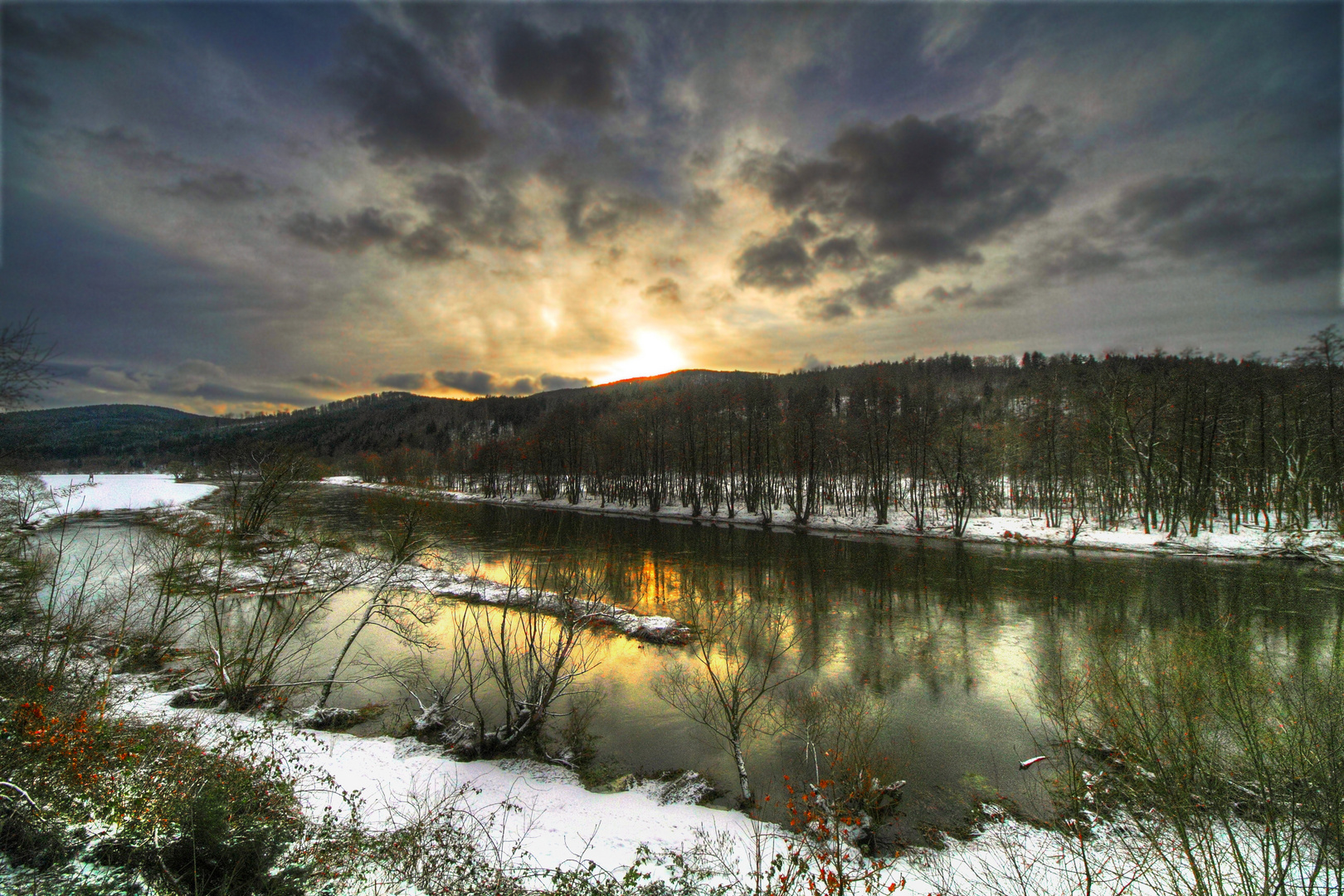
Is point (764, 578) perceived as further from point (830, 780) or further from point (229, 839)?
point (229, 839)

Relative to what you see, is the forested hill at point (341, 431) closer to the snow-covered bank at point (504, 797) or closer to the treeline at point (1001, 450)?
the treeline at point (1001, 450)

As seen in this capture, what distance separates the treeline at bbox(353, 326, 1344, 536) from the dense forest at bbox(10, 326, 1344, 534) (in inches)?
6.9

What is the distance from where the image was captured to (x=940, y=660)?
1706 cm

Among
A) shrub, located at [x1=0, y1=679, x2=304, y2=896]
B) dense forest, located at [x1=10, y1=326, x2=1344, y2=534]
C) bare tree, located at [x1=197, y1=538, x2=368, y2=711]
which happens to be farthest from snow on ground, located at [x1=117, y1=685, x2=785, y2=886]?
dense forest, located at [x1=10, y1=326, x2=1344, y2=534]

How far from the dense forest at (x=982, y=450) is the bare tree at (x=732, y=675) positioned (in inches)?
759

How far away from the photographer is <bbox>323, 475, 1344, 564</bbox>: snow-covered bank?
3044cm

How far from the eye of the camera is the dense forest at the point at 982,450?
3534 centimetres

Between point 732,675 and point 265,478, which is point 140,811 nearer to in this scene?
point 732,675

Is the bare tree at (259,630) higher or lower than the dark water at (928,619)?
higher

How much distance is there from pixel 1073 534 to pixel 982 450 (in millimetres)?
13315

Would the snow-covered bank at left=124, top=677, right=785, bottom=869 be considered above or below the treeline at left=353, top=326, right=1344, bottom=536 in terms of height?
below

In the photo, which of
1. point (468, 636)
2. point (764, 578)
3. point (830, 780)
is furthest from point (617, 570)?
point (830, 780)

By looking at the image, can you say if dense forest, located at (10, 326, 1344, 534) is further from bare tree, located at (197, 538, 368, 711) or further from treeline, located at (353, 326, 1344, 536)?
bare tree, located at (197, 538, 368, 711)

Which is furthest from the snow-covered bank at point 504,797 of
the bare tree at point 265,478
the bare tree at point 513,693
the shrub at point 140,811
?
the bare tree at point 265,478
